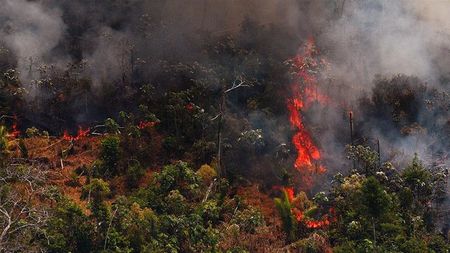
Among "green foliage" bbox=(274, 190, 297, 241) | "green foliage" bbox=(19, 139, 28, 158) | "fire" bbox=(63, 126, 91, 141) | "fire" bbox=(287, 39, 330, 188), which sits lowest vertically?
"green foliage" bbox=(19, 139, 28, 158)

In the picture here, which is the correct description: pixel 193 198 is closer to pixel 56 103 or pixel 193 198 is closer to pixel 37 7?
pixel 56 103

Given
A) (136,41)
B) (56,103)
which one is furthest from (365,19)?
(56,103)

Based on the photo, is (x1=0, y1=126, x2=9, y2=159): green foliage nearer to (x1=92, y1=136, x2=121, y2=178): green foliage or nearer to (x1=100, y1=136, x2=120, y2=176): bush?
(x1=92, y1=136, x2=121, y2=178): green foliage

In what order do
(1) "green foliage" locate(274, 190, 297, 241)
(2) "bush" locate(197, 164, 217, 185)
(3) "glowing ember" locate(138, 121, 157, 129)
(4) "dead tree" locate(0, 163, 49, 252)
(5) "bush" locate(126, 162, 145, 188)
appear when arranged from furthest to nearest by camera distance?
(3) "glowing ember" locate(138, 121, 157, 129), (5) "bush" locate(126, 162, 145, 188), (2) "bush" locate(197, 164, 217, 185), (1) "green foliage" locate(274, 190, 297, 241), (4) "dead tree" locate(0, 163, 49, 252)

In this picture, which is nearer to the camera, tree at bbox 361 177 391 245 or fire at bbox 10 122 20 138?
tree at bbox 361 177 391 245

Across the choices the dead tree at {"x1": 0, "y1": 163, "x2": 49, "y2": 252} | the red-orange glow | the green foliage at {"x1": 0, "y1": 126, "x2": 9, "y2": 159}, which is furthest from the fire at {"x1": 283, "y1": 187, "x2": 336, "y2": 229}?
the green foliage at {"x1": 0, "y1": 126, "x2": 9, "y2": 159}

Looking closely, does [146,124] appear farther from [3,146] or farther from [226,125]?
[3,146]
